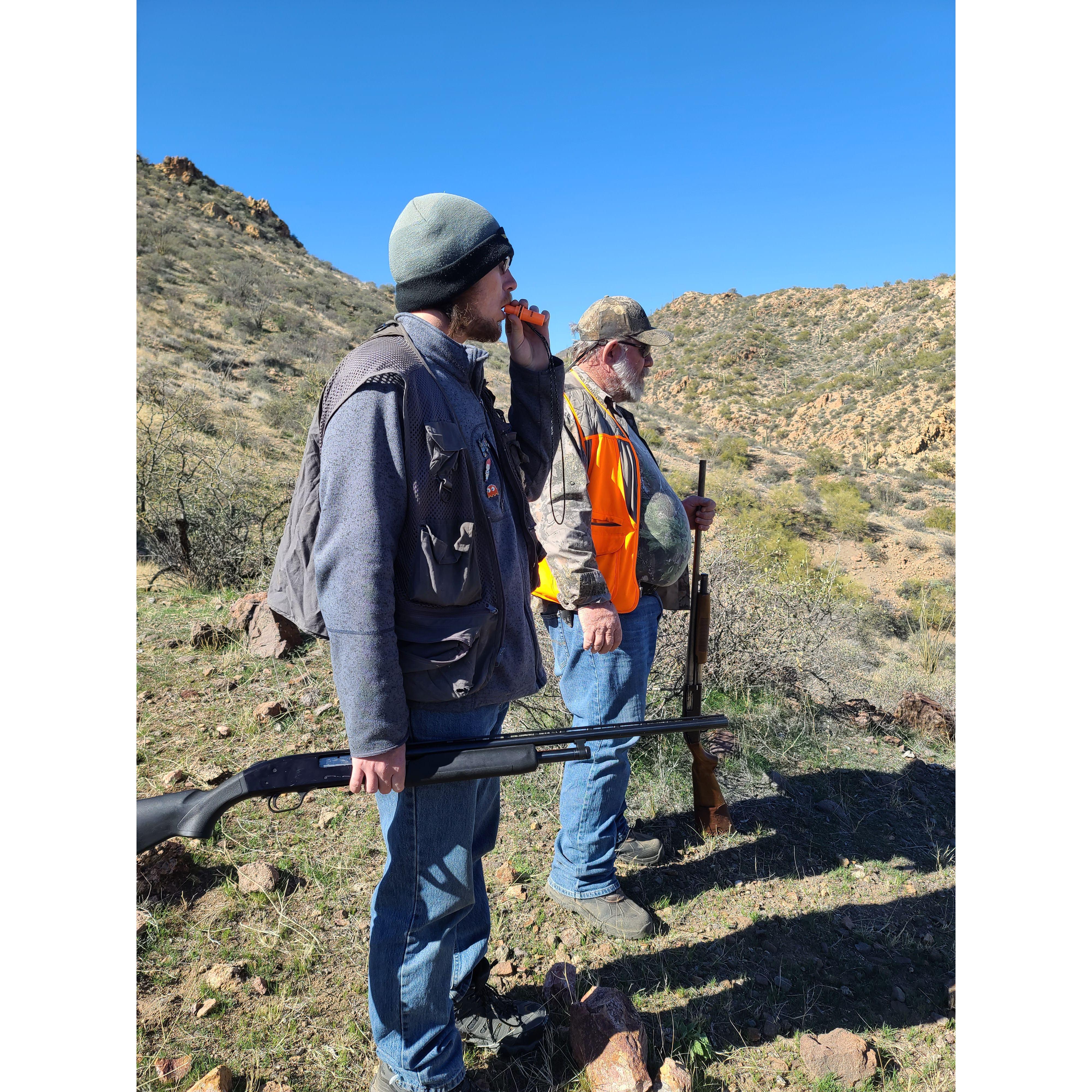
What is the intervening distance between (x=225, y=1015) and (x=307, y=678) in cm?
224

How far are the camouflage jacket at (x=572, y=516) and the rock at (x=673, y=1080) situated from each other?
1.25 m

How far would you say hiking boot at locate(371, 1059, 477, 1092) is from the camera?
1661 mm

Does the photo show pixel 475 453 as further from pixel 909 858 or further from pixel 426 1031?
pixel 909 858

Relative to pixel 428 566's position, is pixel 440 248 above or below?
above

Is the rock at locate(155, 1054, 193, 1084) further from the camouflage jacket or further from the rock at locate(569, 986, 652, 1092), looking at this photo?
the camouflage jacket

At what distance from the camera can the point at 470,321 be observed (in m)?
1.58

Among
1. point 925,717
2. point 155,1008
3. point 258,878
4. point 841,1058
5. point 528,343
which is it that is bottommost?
point 841,1058

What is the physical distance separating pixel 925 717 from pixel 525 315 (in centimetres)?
401

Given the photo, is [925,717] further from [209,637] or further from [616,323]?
[209,637]

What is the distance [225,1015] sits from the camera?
206 centimetres

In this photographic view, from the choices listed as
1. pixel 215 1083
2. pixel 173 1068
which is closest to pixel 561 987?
pixel 215 1083

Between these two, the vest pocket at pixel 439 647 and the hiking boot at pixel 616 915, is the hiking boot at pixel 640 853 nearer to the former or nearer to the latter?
the hiking boot at pixel 616 915

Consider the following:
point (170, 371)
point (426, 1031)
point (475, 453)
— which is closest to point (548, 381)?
point (475, 453)

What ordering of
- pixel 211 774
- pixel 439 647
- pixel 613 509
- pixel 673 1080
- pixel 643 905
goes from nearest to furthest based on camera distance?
pixel 439 647, pixel 673 1080, pixel 613 509, pixel 643 905, pixel 211 774
